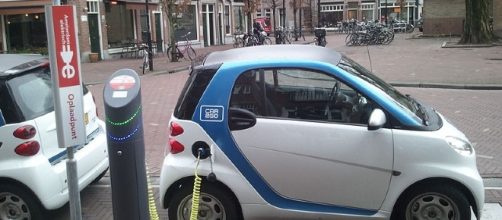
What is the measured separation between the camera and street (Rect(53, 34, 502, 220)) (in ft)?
19.5

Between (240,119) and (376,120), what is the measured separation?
1022mm

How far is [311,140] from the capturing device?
168 inches

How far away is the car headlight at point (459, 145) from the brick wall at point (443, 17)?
31073mm

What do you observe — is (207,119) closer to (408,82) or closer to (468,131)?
(468,131)

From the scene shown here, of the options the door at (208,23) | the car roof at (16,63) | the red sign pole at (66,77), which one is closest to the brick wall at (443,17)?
the door at (208,23)

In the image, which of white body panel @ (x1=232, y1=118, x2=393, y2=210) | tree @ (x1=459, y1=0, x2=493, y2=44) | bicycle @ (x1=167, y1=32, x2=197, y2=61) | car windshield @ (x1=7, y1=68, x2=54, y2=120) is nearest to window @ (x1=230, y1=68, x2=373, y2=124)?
white body panel @ (x1=232, y1=118, x2=393, y2=210)

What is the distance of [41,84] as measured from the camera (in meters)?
5.21

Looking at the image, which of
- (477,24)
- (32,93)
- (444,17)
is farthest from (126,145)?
(444,17)

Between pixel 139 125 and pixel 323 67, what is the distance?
1687 millimetres

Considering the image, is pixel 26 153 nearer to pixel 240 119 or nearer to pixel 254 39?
pixel 240 119

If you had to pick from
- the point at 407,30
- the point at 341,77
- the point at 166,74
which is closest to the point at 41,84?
the point at 341,77

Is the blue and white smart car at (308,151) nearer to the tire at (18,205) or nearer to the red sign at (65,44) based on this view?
the tire at (18,205)

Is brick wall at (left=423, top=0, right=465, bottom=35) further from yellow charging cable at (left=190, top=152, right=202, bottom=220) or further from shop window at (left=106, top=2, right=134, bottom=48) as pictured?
A: yellow charging cable at (left=190, top=152, right=202, bottom=220)

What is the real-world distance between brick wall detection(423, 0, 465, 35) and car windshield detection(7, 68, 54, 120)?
1244 inches
